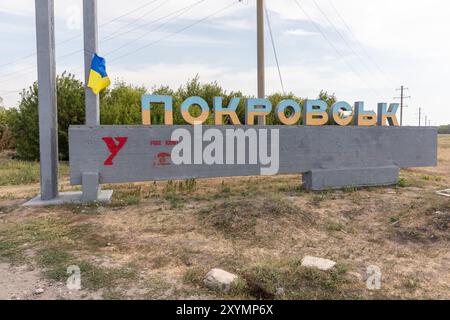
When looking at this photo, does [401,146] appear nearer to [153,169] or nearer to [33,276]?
[153,169]

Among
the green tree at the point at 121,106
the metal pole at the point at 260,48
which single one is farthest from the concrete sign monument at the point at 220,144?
the green tree at the point at 121,106

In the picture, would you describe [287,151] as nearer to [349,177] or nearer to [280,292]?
Result: [349,177]

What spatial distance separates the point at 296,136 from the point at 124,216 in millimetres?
7042

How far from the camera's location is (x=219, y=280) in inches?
192

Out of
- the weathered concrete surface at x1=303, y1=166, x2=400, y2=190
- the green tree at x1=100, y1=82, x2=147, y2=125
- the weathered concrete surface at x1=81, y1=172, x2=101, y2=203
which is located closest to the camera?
the weathered concrete surface at x1=81, y1=172, x2=101, y2=203

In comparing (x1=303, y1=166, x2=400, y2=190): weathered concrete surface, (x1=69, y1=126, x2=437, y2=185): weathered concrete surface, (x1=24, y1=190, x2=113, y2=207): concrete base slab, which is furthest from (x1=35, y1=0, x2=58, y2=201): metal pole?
(x1=303, y1=166, x2=400, y2=190): weathered concrete surface

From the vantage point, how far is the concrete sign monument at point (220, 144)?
10.4m

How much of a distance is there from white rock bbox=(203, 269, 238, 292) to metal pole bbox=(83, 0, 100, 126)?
733cm

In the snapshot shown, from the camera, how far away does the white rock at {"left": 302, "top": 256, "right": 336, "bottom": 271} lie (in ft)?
18.2

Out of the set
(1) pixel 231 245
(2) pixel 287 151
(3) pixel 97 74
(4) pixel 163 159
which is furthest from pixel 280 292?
(3) pixel 97 74

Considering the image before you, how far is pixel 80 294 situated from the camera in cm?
468

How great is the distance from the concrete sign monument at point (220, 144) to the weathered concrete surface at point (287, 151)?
0.03 m

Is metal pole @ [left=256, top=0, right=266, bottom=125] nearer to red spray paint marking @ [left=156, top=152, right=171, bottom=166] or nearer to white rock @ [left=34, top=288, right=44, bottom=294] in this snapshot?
red spray paint marking @ [left=156, top=152, right=171, bottom=166]

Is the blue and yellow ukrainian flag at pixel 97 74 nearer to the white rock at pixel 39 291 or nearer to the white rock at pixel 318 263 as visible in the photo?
the white rock at pixel 39 291
